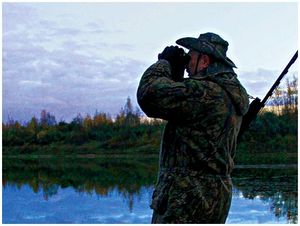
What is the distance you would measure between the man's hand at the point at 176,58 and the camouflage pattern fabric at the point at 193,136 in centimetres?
6

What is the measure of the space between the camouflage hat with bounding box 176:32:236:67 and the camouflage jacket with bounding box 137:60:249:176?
6 cm

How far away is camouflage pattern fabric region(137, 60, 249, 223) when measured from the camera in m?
2.82

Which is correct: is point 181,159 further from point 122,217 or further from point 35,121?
point 35,121

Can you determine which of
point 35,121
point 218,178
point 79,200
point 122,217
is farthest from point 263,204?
point 35,121

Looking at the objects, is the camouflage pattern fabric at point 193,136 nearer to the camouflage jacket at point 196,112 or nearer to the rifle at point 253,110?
the camouflage jacket at point 196,112

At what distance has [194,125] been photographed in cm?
288

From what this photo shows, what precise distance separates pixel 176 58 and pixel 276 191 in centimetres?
1457

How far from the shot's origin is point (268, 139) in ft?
100

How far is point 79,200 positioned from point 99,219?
4.28 metres

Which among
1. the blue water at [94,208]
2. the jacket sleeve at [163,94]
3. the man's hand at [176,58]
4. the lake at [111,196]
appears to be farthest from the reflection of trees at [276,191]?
the jacket sleeve at [163,94]

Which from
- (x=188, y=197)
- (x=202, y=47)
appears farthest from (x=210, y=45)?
(x=188, y=197)

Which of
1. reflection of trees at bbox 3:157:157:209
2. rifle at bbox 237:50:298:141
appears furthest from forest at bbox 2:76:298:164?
rifle at bbox 237:50:298:141

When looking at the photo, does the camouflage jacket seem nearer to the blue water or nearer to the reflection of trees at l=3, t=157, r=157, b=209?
the blue water

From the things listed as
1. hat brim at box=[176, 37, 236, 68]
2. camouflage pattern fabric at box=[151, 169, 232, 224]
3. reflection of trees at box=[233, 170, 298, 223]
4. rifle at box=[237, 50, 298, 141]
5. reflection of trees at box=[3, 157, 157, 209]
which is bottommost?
reflection of trees at box=[3, 157, 157, 209]
